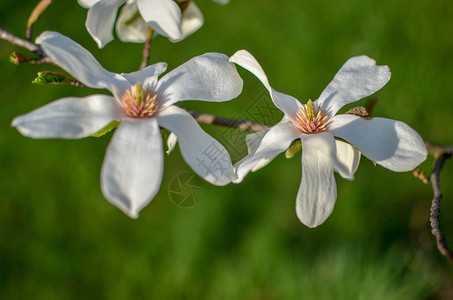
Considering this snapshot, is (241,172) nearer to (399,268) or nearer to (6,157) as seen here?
(399,268)

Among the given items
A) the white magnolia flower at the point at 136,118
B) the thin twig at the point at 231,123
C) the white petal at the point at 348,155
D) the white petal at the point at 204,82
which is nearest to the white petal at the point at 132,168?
the white magnolia flower at the point at 136,118

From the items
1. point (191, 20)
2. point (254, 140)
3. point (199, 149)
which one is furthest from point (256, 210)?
point (199, 149)

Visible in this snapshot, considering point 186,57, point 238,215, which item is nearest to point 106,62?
point 186,57

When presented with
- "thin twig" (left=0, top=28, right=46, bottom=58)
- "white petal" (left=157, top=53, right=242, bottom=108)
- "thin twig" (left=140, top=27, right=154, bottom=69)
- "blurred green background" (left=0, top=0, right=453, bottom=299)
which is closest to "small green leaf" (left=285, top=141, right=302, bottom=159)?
"white petal" (left=157, top=53, right=242, bottom=108)

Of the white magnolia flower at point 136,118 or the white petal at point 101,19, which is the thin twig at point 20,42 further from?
the white magnolia flower at point 136,118

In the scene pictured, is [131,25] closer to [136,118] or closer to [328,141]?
[136,118]
